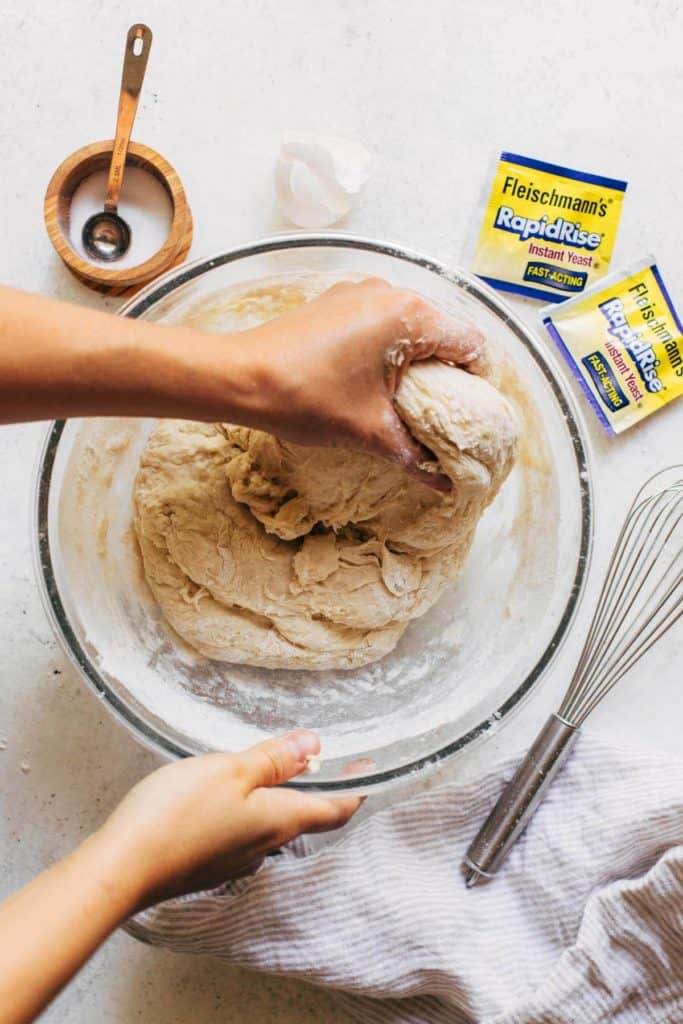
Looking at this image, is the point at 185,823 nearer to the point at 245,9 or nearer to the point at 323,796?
the point at 323,796

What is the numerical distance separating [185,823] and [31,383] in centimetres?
51

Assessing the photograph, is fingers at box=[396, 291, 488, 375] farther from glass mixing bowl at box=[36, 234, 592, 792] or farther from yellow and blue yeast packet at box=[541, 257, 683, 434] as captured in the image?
yellow and blue yeast packet at box=[541, 257, 683, 434]

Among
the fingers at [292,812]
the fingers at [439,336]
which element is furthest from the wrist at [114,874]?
the fingers at [439,336]

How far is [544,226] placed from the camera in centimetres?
145

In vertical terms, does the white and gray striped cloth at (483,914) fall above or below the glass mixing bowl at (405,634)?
below

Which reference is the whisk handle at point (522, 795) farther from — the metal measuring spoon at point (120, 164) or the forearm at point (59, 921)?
the metal measuring spoon at point (120, 164)

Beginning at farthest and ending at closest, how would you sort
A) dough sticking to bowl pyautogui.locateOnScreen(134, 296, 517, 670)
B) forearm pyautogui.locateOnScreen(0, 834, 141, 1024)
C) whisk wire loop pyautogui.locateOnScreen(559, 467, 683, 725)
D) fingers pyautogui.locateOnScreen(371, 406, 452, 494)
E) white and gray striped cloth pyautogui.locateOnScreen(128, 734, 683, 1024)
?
whisk wire loop pyautogui.locateOnScreen(559, 467, 683, 725)
white and gray striped cloth pyautogui.locateOnScreen(128, 734, 683, 1024)
dough sticking to bowl pyautogui.locateOnScreen(134, 296, 517, 670)
fingers pyautogui.locateOnScreen(371, 406, 452, 494)
forearm pyautogui.locateOnScreen(0, 834, 141, 1024)

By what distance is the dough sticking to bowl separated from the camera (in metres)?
1.21

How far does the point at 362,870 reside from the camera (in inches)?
52.8

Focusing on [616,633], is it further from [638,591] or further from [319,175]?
[319,175]

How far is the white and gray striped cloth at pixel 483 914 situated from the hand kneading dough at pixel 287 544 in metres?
0.30

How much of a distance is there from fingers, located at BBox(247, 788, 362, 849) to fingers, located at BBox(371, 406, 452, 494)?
1.39ft

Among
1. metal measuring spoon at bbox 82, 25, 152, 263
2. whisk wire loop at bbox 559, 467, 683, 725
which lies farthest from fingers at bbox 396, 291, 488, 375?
metal measuring spoon at bbox 82, 25, 152, 263

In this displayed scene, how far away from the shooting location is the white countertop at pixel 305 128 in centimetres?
142
